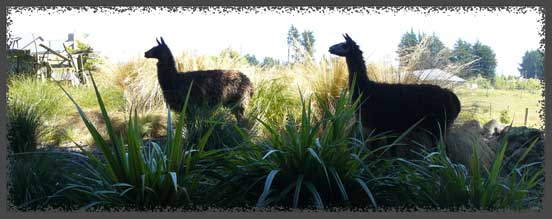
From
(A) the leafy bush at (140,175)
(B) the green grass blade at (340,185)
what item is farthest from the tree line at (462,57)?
(A) the leafy bush at (140,175)

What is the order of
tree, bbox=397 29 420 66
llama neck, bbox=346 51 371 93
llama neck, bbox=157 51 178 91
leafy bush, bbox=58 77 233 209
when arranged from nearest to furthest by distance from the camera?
leafy bush, bbox=58 77 233 209 → llama neck, bbox=346 51 371 93 → tree, bbox=397 29 420 66 → llama neck, bbox=157 51 178 91

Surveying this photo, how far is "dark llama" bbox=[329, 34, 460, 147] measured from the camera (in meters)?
4.47

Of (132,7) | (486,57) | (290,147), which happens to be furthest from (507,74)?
(132,7)

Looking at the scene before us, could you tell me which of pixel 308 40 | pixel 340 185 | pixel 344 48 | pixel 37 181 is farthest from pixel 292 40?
pixel 37 181

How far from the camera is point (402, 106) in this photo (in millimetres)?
4496

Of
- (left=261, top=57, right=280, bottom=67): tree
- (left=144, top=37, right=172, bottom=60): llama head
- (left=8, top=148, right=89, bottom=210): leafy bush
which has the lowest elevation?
(left=8, top=148, right=89, bottom=210): leafy bush

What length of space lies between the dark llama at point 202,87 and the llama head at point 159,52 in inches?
0.4

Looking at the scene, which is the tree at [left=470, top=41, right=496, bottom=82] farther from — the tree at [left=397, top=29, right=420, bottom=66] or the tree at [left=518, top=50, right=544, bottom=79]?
the tree at [left=397, top=29, right=420, bottom=66]

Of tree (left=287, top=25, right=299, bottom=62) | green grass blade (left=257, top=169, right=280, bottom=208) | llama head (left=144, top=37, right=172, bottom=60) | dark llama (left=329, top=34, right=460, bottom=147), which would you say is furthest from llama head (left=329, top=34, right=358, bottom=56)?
green grass blade (left=257, top=169, right=280, bottom=208)

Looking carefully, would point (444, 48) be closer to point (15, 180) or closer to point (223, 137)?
point (223, 137)

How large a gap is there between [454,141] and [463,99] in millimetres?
438

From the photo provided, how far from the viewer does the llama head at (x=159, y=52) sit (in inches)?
197

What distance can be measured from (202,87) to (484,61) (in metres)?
2.72

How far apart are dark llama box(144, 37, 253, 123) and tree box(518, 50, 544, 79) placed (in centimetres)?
258
